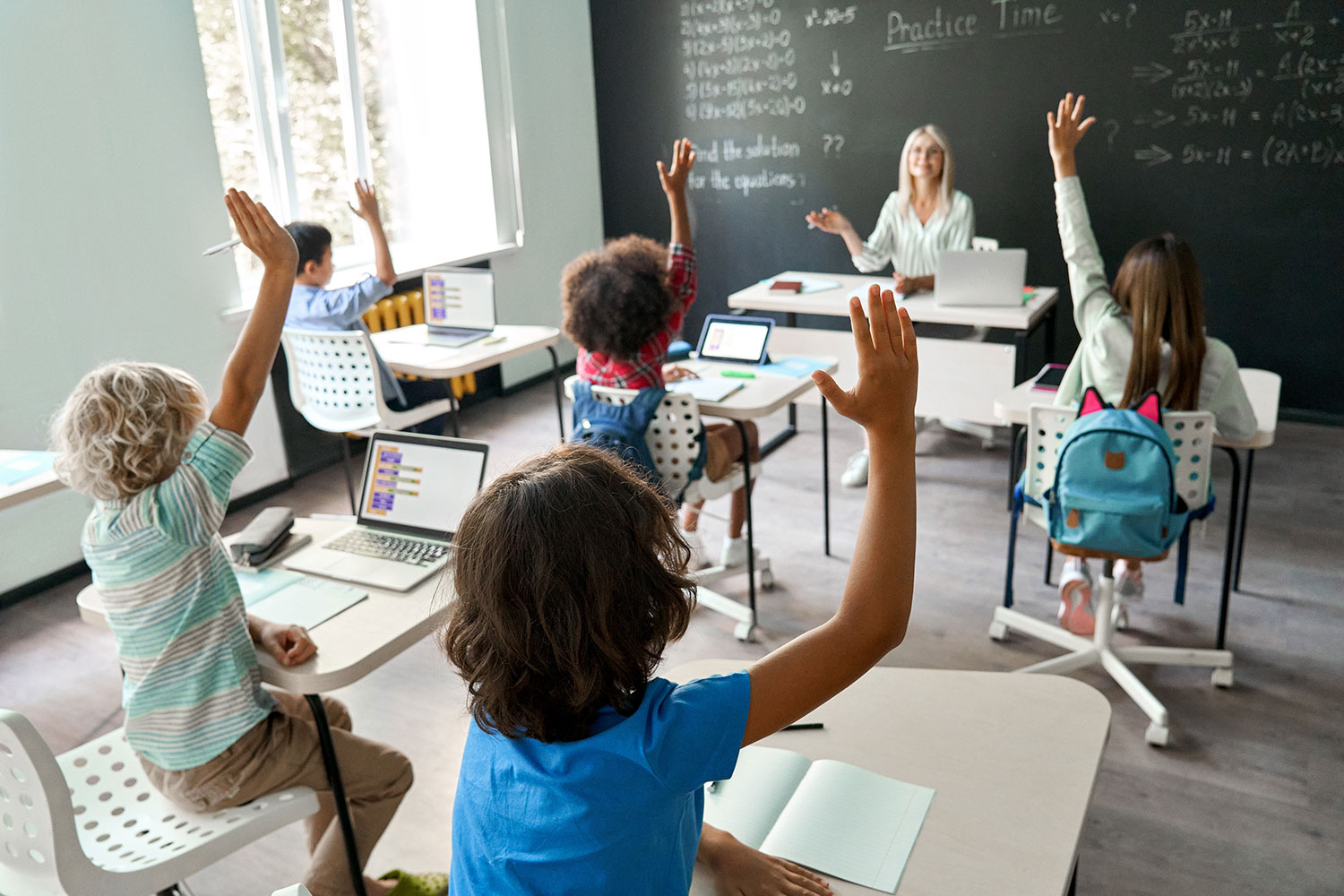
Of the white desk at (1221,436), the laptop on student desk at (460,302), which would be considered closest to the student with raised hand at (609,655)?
the white desk at (1221,436)

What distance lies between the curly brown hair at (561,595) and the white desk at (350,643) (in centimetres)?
63

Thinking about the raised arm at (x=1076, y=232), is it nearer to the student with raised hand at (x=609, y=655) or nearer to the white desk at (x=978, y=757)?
the white desk at (x=978, y=757)

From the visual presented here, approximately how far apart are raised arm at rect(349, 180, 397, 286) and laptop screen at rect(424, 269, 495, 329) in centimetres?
43

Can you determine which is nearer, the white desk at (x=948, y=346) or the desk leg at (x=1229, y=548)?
the desk leg at (x=1229, y=548)

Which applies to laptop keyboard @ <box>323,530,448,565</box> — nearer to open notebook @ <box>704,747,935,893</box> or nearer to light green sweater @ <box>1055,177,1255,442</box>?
open notebook @ <box>704,747,935,893</box>

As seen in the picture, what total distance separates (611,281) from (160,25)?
229cm

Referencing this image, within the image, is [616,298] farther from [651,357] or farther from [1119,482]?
[1119,482]

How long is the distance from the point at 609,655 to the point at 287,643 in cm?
94

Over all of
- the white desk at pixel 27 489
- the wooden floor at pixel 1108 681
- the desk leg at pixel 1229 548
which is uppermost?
the white desk at pixel 27 489

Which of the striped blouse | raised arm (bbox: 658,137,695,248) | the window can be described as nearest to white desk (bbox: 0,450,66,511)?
raised arm (bbox: 658,137,695,248)

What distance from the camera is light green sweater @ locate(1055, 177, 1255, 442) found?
2447 millimetres

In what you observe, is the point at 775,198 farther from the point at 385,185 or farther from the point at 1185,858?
the point at 1185,858

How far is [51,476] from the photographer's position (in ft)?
8.30

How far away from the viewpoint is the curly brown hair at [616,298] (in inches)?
107
